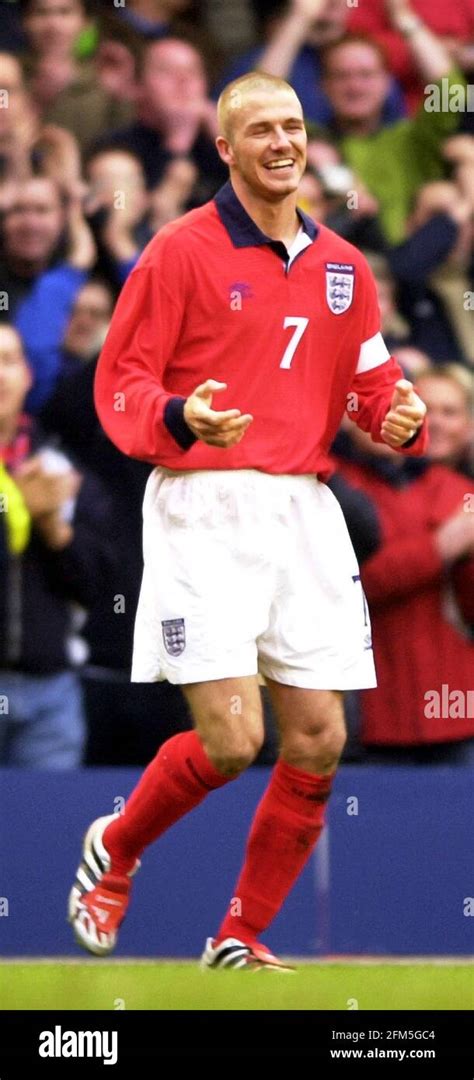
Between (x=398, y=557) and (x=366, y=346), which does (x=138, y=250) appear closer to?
(x=398, y=557)

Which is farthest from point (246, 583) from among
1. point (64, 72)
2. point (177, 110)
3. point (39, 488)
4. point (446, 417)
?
point (64, 72)

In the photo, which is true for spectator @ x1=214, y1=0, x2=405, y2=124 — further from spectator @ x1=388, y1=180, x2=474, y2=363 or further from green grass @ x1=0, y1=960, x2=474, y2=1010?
green grass @ x1=0, y1=960, x2=474, y2=1010

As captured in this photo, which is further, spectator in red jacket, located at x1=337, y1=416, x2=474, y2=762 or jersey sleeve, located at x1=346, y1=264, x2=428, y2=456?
spectator in red jacket, located at x1=337, y1=416, x2=474, y2=762

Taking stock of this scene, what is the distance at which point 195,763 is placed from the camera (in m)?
5.43

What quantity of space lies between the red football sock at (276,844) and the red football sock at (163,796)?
0.17m

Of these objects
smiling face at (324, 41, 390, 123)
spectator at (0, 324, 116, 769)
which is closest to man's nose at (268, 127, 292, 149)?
spectator at (0, 324, 116, 769)

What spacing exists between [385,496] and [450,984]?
216 centimetres

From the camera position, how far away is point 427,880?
7219mm

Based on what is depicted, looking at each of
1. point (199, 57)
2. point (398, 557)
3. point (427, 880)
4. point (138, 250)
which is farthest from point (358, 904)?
point (199, 57)

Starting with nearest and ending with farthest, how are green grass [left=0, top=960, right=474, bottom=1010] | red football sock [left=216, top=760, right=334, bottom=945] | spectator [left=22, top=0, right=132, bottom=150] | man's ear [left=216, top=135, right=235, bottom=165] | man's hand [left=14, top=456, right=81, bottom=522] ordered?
green grass [left=0, top=960, right=474, bottom=1010], man's ear [left=216, top=135, right=235, bottom=165], red football sock [left=216, top=760, right=334, bottom=945], man's hand [left=14, top=456, right=81, bottom=522], spectator [left=22, top=0, right=132, bottom=150]

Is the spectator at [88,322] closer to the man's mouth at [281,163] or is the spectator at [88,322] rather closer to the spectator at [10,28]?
the spectator at [10,28]

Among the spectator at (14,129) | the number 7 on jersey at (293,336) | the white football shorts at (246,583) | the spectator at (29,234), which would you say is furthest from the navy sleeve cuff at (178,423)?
the spectator at (14,129)

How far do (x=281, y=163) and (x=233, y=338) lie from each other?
44cm

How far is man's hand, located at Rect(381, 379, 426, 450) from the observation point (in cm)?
532
